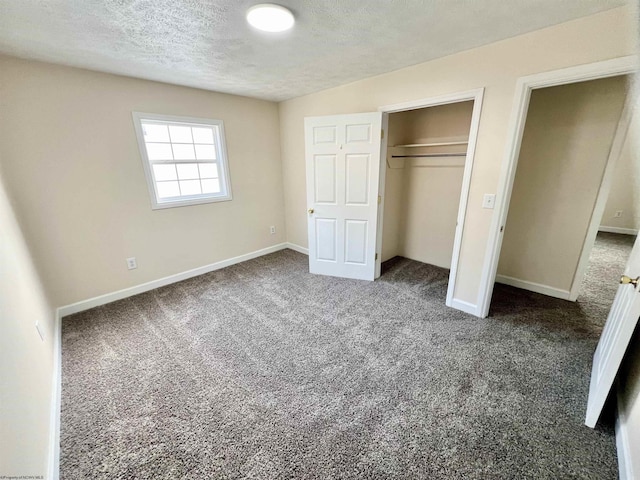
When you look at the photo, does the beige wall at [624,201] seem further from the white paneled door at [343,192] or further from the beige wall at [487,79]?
the white paneled door at [343,192]

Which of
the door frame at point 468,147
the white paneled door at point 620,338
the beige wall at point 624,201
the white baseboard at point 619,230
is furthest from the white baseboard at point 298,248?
the white baseboard at point 619,230

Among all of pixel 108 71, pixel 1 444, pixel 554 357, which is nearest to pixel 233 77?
pixel 108 71

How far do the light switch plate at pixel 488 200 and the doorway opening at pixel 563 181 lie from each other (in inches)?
40.3

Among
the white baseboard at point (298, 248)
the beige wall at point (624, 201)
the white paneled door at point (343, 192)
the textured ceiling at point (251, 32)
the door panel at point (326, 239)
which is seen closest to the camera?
the textured ceiling at point (251, 32)

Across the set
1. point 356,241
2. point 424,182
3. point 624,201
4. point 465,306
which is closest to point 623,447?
point 465,306

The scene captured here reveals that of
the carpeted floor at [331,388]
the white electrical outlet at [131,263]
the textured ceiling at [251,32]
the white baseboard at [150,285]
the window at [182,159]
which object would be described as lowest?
the carpeted floor at [331,388]

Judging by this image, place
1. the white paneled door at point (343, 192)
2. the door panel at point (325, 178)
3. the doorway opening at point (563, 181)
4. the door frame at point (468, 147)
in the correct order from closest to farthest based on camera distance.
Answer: the door frame at point (468, 147) → the doorway opening at point (563, 181) → the white paneled door at point (343, 192) → the door panel at point (325, 178)

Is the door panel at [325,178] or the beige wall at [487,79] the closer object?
the beige wall at [487,79]

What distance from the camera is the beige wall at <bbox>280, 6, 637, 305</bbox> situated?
5.19 ft

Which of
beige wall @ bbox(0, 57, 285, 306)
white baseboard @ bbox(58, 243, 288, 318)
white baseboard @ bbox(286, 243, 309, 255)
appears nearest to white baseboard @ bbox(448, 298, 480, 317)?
white baseboard @ bbox(286, 243, 309, 255)

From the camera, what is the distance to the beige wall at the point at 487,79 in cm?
158

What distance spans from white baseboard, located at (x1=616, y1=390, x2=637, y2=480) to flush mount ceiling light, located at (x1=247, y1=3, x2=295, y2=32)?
2910 millimetres

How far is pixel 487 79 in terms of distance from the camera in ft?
6.72

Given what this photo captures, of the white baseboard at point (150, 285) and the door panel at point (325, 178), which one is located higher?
the door panel at point (325, 178)
